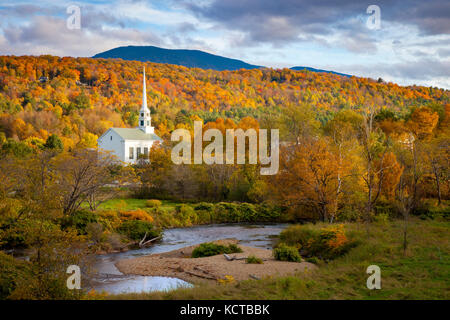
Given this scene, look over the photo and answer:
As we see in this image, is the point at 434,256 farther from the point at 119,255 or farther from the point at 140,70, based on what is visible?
the point at 140,70

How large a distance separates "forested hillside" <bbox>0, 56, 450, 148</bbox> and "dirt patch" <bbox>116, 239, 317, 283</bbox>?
177ft

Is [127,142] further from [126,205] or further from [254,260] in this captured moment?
[254,260]

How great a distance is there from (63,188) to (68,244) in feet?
49.6

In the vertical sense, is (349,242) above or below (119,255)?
above

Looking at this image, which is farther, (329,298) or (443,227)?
(443,227)

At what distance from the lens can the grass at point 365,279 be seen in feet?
44.2

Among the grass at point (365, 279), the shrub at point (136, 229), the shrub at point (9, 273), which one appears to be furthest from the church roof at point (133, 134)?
the grass at point (365, 279)

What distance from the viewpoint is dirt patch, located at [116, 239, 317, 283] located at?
2005 cm

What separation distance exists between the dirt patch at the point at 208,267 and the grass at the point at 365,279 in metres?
2.26

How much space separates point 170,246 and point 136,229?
11.7ft

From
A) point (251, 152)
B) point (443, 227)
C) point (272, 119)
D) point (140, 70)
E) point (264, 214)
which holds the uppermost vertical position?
point (140, 70)

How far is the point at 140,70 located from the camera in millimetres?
131625

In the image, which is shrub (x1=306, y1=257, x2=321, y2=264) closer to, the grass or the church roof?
the grass

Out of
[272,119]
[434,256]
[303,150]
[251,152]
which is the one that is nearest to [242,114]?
[272,119]
